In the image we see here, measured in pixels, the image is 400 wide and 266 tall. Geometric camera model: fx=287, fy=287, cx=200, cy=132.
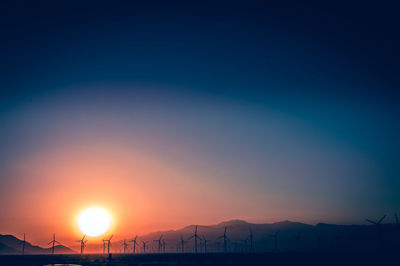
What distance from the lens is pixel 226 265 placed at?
142500 millimetres

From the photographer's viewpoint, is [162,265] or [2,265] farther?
[2,265]

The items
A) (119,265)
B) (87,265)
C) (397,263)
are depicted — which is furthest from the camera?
(87,265)

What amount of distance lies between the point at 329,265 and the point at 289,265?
739 inches

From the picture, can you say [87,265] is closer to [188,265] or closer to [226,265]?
[188,265]

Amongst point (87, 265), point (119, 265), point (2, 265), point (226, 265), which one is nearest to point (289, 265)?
point (226, 265)

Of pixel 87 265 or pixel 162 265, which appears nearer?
pixel 162 265

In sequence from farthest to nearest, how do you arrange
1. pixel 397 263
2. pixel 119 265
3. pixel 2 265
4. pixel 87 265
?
1. pixel 2 265
2. pixel 87 265
3. pixel 119 265
4. pixel 397 263

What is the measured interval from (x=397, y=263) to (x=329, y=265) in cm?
2965

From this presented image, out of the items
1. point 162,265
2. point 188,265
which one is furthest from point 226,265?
point 162,265

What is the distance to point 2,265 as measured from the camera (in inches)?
6570

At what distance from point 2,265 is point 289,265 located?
16197 centimetres

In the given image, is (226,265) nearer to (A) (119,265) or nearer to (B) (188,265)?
(B) (188,265)

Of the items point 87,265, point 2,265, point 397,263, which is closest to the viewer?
point 397,263

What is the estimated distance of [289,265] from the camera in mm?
145375
